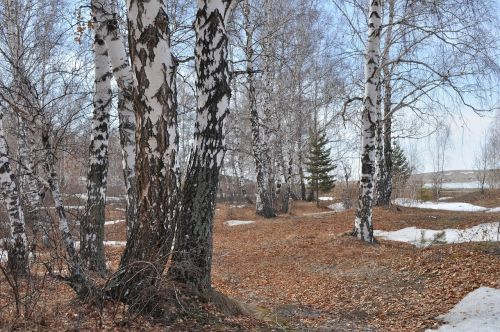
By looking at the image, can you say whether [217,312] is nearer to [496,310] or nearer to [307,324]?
[307,324]

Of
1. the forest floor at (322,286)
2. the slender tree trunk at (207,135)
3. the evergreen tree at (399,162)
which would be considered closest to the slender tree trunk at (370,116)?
the forest floor at (322,286)

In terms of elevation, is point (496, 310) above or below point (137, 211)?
below

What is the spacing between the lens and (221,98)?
496cm

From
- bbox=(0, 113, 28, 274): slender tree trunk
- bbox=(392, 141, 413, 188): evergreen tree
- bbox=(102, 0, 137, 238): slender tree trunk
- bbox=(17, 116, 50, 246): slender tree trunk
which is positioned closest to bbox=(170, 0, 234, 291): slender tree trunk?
bbox=(102, 0, 137, 238): slender tree trunk

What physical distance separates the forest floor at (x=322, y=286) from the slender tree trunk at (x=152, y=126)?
2.61 feet

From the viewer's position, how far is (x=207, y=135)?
195 inches

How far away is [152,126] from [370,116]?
6.46 metres

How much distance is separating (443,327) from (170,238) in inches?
130

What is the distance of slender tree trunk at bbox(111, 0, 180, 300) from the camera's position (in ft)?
13.7

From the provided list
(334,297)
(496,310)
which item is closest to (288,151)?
(334,297)

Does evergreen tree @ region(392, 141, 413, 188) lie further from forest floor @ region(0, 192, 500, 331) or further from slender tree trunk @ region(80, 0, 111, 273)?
slender tree trunk @ region(80, 0, 111, 273)

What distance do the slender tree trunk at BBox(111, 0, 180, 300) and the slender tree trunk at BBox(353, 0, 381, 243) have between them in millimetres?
6332

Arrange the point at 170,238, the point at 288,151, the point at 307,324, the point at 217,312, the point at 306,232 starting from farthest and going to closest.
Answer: the point at 288,151, the point at 306,232, the point at 307,324, the point at 217,312, the point at 170,238

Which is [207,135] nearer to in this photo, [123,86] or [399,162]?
[123,86]
